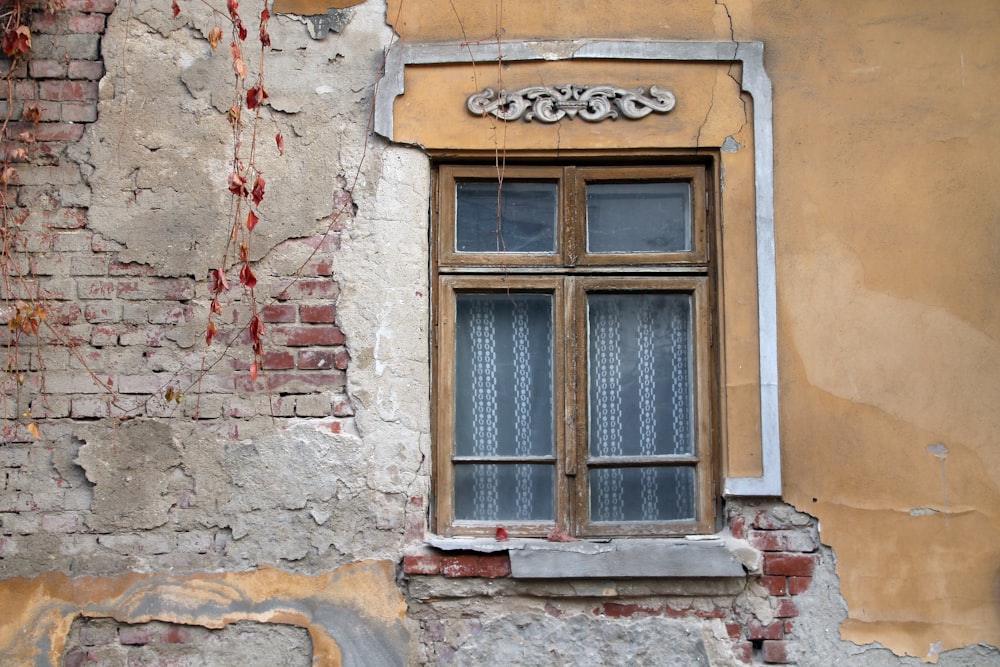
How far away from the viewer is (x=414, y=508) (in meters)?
3.32

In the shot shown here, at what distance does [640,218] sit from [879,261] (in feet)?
2.70

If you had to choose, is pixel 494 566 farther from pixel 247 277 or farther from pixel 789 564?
pixel 247 277

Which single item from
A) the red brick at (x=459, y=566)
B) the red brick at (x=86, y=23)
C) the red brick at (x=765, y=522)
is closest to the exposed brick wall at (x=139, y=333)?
the red brick at (x=86, y=23)

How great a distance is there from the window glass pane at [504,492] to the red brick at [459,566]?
0.21 meters

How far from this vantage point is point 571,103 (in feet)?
11.4

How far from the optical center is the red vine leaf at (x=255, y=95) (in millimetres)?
3359

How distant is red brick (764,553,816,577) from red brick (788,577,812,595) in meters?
0.01

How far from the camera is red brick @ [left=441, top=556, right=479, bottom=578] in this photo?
10.8 feet

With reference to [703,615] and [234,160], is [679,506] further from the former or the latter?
[234,160]

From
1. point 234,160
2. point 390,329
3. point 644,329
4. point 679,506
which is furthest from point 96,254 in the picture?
point 679,506

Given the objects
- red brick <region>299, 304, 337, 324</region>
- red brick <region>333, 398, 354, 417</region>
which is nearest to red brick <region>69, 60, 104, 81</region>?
red brick <region>299, 304, 337, 324</region>

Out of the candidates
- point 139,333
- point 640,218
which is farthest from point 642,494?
point 139,333

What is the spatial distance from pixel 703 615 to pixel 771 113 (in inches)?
67.4

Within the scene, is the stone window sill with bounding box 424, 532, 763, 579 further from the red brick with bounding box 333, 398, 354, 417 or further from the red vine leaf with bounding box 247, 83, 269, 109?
the red vine leaf with bounding box 247, 83, 269, 109
